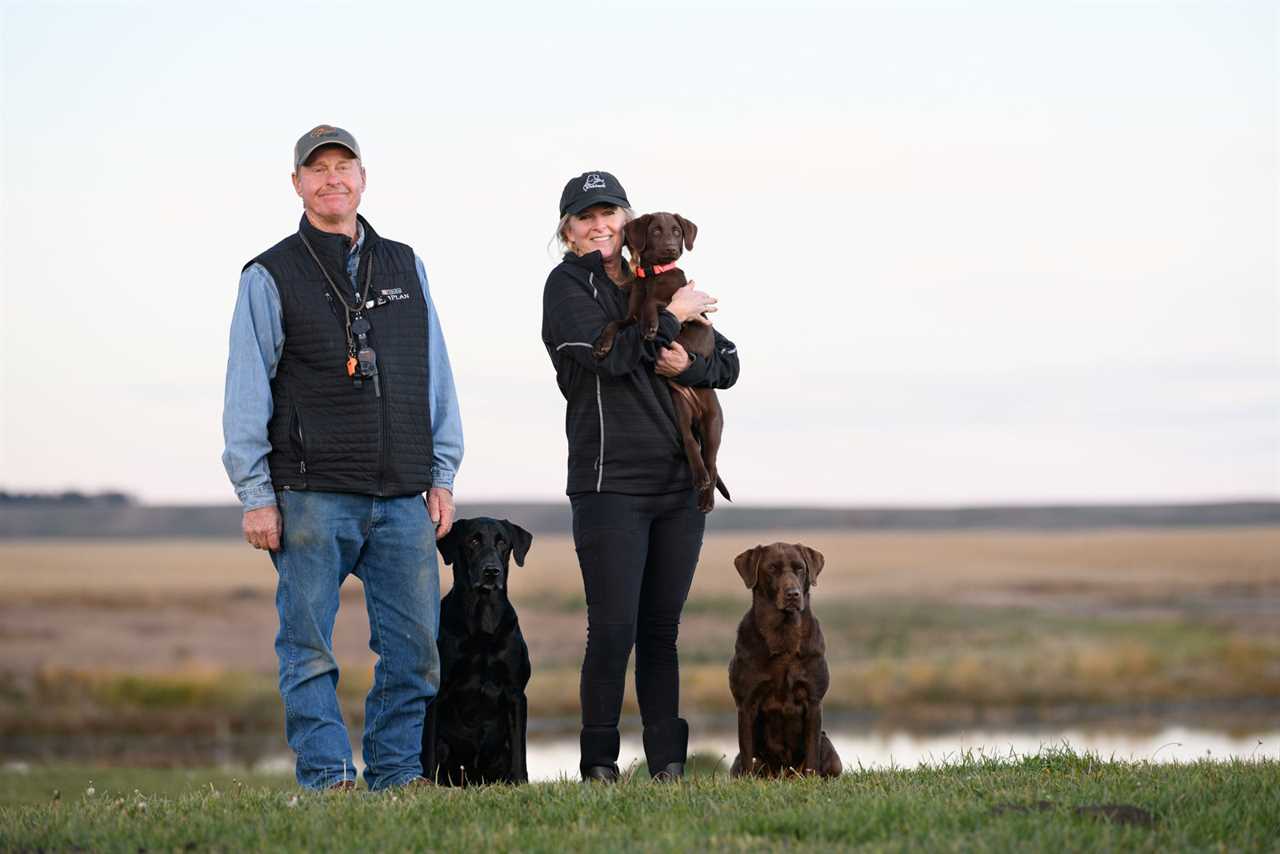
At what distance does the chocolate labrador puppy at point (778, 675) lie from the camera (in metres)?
6.39

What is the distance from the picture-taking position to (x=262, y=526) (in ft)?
19.6

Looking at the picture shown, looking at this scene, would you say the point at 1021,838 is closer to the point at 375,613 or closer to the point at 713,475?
the point at 713,475

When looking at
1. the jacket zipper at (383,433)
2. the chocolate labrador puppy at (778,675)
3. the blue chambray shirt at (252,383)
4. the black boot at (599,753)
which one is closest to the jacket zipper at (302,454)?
the blue chambray shirt at (252,383)

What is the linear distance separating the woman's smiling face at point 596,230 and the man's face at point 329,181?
0.97m

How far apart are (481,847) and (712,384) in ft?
7.85

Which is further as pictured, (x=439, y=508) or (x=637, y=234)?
(x=439, y=508)

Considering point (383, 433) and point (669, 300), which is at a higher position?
point (669, 300)

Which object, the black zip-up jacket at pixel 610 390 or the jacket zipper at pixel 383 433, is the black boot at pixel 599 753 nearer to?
the black zip-up jacket at pixel 610 390

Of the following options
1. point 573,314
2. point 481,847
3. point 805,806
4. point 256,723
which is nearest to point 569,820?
point 481,847

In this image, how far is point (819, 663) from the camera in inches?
253

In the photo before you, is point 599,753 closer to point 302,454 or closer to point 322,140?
point 302,454

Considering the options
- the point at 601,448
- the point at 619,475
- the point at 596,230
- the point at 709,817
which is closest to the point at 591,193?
the point at 596,230

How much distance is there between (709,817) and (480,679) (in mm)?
1782

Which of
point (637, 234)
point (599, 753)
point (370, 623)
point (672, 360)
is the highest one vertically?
point (637, 234)
